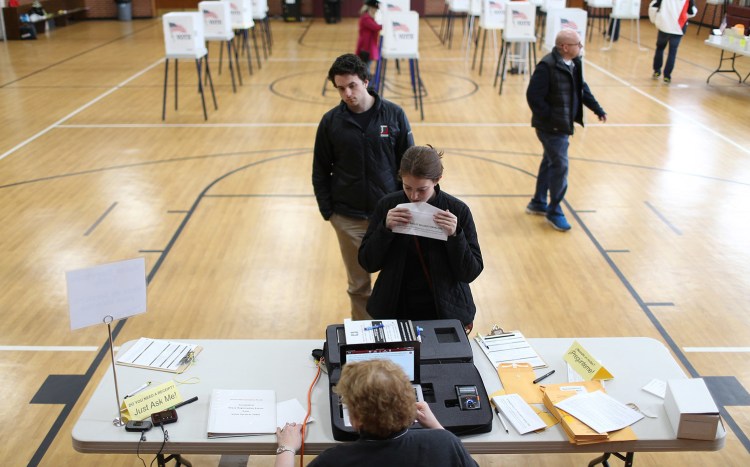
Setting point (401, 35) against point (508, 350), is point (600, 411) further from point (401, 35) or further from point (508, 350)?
point (401, 35)

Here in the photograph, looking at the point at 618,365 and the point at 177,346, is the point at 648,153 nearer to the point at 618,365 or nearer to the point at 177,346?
the point at 618,365

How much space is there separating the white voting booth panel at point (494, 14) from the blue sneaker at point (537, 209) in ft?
19.8

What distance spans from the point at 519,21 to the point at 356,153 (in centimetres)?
776

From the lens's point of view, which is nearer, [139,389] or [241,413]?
[241,413]

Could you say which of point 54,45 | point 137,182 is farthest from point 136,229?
point 54,45

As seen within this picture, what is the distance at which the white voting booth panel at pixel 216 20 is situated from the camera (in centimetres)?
988

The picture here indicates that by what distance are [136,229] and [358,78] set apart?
3.20 metres

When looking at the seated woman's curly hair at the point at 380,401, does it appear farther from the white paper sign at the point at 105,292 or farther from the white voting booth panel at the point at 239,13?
the white voting booth panel at the point at 239,13

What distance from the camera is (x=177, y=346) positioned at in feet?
9.77

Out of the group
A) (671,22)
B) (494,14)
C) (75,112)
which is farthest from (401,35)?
(671,22)

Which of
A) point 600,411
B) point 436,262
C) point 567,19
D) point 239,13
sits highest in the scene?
point 567,19

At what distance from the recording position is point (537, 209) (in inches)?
248

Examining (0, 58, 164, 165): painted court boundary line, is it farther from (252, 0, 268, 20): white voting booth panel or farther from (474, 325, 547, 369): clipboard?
(474, 325, 547, 369): clipboard

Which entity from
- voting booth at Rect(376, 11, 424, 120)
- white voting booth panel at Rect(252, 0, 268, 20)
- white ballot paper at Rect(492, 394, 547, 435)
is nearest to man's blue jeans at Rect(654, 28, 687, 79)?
voting booth at Rect(376, 11, 424, 120)
